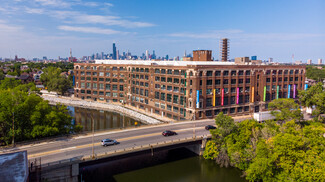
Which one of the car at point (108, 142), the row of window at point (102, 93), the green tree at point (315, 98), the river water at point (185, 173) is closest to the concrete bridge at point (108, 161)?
the river water at point (185, 173)

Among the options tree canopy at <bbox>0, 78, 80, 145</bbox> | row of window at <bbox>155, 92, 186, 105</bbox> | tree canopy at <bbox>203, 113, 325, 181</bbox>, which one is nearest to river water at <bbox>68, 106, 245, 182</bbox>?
tree canopy at <bbox>203, 113, 325, 181</bbox>

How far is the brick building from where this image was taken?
79062mm

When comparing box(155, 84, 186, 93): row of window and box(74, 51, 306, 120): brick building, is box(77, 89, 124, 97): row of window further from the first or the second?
box(155, 84, 186, 93): row of window

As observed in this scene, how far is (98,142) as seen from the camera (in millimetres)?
52438

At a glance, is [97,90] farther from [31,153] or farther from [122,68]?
[31,153]

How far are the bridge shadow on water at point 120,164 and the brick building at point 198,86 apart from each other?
51.9 ft

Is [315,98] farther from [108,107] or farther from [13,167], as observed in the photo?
[108,107]

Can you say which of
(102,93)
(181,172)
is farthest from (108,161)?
(102,93)

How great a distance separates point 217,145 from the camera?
5597 centimetres

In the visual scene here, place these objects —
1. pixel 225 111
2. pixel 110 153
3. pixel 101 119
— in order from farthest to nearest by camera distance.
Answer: pixel 101 119
pixel 225 111
pixel 110 153

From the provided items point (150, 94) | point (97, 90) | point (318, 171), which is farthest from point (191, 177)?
point (97, 90)

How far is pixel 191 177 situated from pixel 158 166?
8.33 m

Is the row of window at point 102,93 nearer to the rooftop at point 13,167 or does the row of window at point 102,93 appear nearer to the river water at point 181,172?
the river water at point 181,172

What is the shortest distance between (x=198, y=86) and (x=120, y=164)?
3671 cm
